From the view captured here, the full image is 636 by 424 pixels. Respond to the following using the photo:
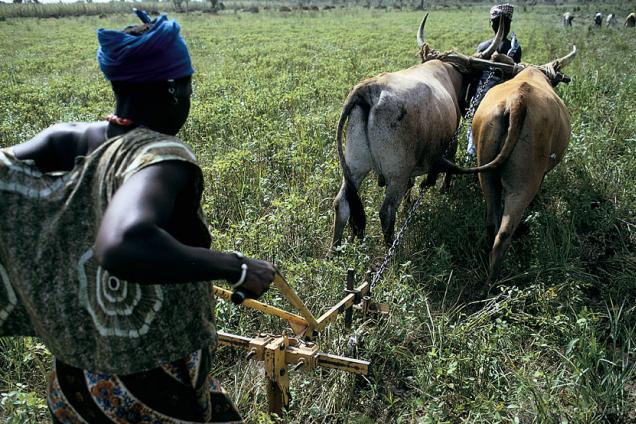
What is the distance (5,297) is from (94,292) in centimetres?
39

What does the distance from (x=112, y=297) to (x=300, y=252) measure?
2.89m

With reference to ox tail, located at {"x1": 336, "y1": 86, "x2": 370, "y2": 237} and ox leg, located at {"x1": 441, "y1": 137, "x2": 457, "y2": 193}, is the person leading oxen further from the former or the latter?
ox tail, located at {"x1": 336, "y1": 86, "x2": 370, "y2": 237}

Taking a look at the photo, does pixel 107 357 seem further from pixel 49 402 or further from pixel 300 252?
pixel 300 252

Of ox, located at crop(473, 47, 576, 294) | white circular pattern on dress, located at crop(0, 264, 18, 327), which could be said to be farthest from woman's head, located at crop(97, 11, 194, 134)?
ox, located at crop(473, 47, 576, 294)

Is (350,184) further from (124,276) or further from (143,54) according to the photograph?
(124,276)

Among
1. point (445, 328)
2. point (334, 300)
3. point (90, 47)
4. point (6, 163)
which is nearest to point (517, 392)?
point (445, 328)

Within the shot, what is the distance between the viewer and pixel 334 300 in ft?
11.8

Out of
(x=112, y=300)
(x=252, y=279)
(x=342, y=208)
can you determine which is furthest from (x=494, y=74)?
(x=112, y=300)

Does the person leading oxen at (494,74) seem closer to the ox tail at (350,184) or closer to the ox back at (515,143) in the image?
the ox back at (515,143)

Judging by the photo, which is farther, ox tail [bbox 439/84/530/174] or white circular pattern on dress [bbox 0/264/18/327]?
ox tail [bbox 439/84/530/174]

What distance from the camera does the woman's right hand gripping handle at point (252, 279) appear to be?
1411mm

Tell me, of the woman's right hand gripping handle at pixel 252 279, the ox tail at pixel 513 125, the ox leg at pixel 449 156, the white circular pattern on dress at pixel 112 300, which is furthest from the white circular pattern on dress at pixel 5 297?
the ox leg at pixel 449 156

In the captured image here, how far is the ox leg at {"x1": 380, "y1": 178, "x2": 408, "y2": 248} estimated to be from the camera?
14.7ft

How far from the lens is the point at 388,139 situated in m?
4.31
